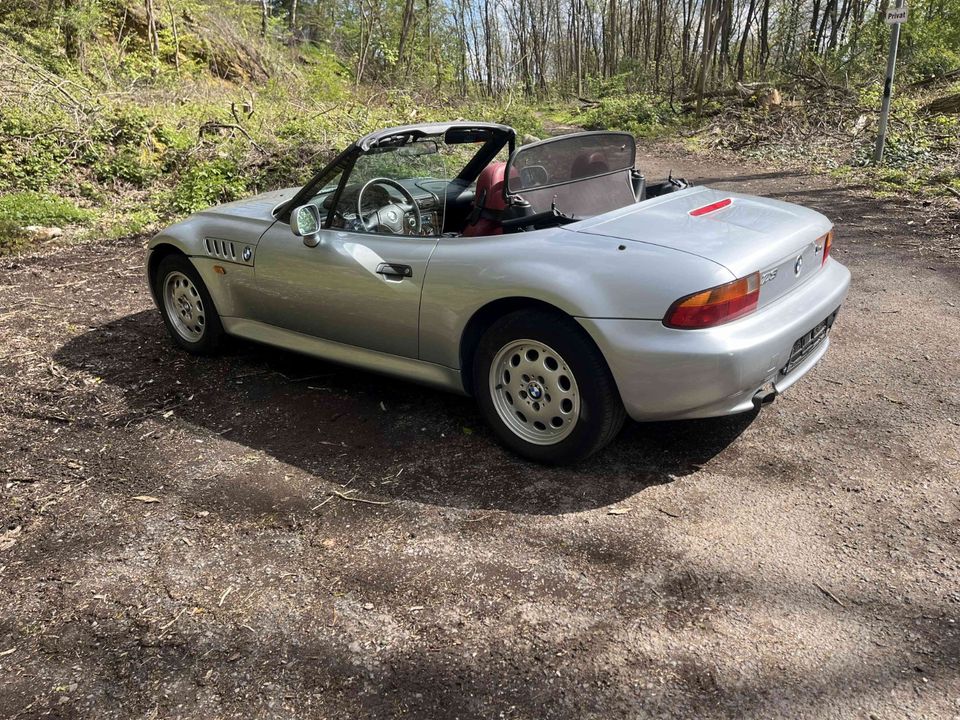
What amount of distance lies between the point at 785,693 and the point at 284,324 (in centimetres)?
328

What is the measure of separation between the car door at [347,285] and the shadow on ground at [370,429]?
17.8 inches

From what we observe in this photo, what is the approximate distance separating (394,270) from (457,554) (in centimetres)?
152

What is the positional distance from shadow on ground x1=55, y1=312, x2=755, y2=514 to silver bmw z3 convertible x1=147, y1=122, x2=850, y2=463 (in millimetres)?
228

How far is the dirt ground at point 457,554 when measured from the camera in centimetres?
225

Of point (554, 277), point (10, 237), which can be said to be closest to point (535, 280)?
point (554, 277)

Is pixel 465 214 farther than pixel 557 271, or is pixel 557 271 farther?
pixel 465 214

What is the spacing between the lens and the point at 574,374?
3199mm

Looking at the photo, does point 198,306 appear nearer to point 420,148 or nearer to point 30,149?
point 420,148

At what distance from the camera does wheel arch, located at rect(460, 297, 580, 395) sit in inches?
129

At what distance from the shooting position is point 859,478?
3.29 metres

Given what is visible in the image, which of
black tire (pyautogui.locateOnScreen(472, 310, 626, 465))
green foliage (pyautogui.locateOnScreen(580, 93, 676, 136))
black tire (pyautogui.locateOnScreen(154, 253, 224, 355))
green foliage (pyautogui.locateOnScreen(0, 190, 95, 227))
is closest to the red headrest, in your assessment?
black tire (pyautogui.locateOnScreen(472, 310, 626, 465))

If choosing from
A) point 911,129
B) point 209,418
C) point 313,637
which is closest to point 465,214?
point 209,418

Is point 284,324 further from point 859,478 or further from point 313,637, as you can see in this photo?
point 859,478

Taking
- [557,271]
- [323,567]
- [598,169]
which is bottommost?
[323,567]
